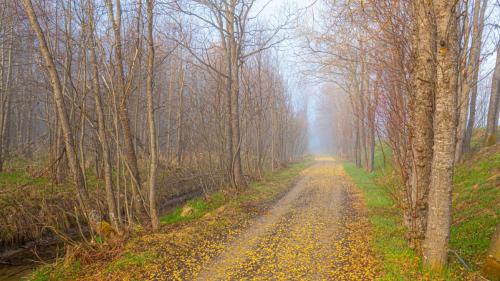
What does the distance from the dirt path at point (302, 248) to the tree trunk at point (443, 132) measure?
1.19 meters

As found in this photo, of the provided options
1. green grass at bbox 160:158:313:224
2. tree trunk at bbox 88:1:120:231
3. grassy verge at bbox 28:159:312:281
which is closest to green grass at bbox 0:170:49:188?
green grass at bbox 160:158:313:224

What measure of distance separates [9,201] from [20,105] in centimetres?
1239

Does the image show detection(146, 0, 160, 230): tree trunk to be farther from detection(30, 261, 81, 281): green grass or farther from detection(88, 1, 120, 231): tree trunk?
detection(30, 261, 81, 281): green grass

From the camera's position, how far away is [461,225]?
632 centimetres

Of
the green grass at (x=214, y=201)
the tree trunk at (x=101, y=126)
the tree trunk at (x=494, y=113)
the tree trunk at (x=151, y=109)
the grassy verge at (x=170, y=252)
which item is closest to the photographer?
the grassy verge at (x=170, y=252)

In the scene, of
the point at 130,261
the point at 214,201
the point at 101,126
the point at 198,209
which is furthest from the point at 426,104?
the point at 214,201

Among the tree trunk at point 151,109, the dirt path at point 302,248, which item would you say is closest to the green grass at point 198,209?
the tree trunk at point 151,109

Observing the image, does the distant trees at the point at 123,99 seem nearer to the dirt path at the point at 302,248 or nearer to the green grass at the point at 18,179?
the green grass at the point at 18,179

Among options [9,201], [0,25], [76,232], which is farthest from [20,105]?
[76,232]

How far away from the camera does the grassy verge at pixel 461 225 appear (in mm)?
4625

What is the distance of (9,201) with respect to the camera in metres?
9.95

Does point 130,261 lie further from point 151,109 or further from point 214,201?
point 214,201

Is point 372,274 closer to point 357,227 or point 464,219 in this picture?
point 357,227

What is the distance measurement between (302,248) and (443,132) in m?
3.46
